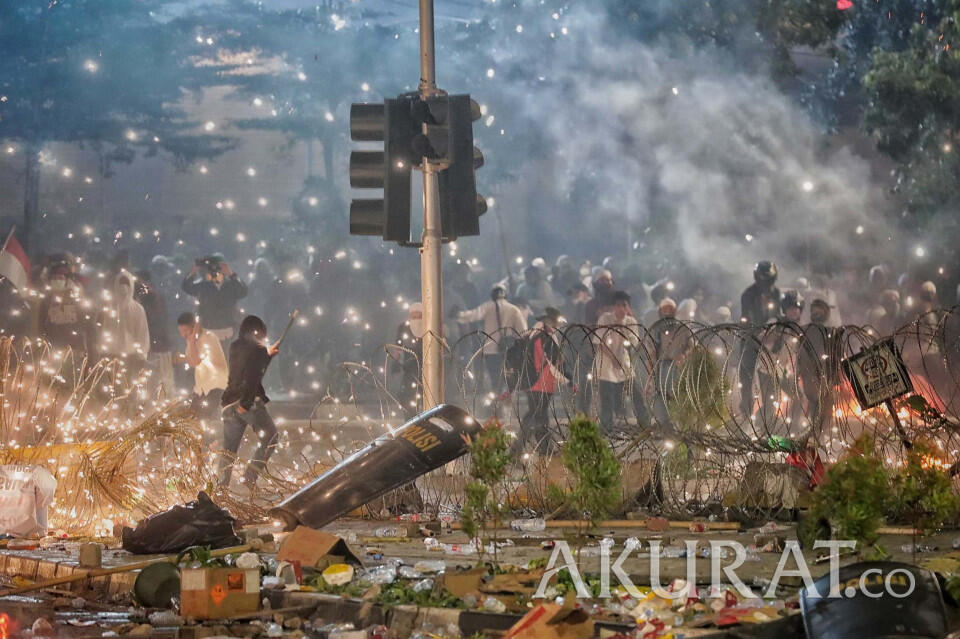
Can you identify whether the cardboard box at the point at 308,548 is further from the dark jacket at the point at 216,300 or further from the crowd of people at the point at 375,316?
the dark jacket at the point at 216,300

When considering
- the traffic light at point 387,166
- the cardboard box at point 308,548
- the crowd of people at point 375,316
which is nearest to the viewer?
the cardboard box at point 308,548

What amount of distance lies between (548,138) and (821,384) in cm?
2717

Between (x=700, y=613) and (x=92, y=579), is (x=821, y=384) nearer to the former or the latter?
(x=700, y=613)

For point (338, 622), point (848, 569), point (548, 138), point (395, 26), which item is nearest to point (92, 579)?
point (338, 622)

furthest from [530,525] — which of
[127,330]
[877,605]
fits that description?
[127,330]

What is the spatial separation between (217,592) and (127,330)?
16.4 meters

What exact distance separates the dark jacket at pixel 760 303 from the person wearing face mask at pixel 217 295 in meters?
11.2

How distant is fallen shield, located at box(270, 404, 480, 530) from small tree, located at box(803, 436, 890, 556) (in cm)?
430

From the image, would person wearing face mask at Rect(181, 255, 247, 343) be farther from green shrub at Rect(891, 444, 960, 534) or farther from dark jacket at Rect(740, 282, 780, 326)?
green shrub at Rect(891, 444, 960, 534)

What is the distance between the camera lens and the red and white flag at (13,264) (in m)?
24.2

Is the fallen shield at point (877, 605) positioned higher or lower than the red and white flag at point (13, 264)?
lower

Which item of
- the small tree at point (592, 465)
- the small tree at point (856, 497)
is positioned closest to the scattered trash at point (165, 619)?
the small tree at point (592, 465)

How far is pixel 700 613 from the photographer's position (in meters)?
6.19

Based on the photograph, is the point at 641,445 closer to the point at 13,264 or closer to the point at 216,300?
the point at 216,300
